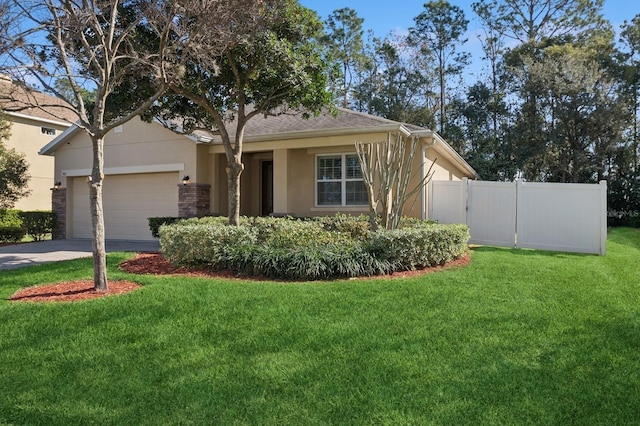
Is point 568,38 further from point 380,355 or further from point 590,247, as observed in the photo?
point 380,355

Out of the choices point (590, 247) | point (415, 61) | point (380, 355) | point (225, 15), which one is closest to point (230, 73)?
point (225, 15)

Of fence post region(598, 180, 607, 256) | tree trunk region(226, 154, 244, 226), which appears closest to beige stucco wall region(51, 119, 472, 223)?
tree trunk region(226, 154, 244, 226)

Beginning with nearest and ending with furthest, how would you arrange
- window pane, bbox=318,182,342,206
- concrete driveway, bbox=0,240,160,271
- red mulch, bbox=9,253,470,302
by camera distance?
red mulch, bbox=9,253,470,302 → concrete driveway, bbox=0,240,160,271 → window pane, bbox=318,182,342,206

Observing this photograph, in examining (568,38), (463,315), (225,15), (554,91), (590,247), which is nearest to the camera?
(463,315)

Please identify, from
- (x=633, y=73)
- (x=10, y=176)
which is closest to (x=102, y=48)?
(x=10, y=176)

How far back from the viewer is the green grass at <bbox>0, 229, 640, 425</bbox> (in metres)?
3.50

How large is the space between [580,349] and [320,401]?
274 centimetres

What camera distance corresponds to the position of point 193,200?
47.9ft

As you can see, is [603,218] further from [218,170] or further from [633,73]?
[633,73]

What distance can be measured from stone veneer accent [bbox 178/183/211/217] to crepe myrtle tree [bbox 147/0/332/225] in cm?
339

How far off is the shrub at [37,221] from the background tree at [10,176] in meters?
3.25

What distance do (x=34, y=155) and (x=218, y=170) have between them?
13.9 metres

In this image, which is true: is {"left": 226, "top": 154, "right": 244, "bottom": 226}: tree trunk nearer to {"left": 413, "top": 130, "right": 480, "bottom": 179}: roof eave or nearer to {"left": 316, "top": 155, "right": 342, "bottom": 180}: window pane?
{"left": 316, "top": 155, "right": 342, "bottom": 180}: window pane

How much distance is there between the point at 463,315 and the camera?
5.53m
